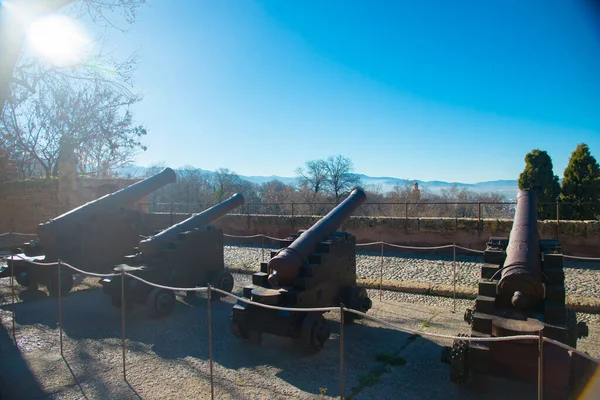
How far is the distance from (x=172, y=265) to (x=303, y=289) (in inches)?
104

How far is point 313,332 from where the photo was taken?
4.08 metres

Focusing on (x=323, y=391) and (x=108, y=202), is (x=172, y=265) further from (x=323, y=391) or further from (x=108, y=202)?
(x=323, y=391)

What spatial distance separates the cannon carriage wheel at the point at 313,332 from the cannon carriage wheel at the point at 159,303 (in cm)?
237

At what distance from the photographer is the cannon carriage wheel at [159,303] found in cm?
543

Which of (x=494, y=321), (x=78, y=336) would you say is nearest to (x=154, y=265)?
(x=78, y=336)

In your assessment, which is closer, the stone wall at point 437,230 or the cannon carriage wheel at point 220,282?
the cannon carriage wheel at point 220,282

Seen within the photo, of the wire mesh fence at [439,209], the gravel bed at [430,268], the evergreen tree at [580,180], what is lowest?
the gravel bed at [430,268]

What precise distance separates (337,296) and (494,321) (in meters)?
2.10

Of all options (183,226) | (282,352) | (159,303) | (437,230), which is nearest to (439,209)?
(437,230)

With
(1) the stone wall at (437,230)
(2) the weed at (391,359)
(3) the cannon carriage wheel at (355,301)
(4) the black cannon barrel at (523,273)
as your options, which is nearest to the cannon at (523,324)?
(4) the black cannon barrel at (523,273)

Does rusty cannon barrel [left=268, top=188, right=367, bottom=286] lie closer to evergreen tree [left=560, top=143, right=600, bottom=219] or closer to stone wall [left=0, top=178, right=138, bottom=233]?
stone wall [left=0, top=178, right=138, bottom=233]

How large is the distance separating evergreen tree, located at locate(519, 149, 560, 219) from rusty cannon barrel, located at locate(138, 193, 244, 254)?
12.9 m

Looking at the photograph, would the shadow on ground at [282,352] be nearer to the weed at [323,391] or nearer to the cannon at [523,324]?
the weed at [323,391]

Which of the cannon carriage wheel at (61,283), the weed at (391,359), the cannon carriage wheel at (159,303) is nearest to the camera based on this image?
the weed at (391,359)
